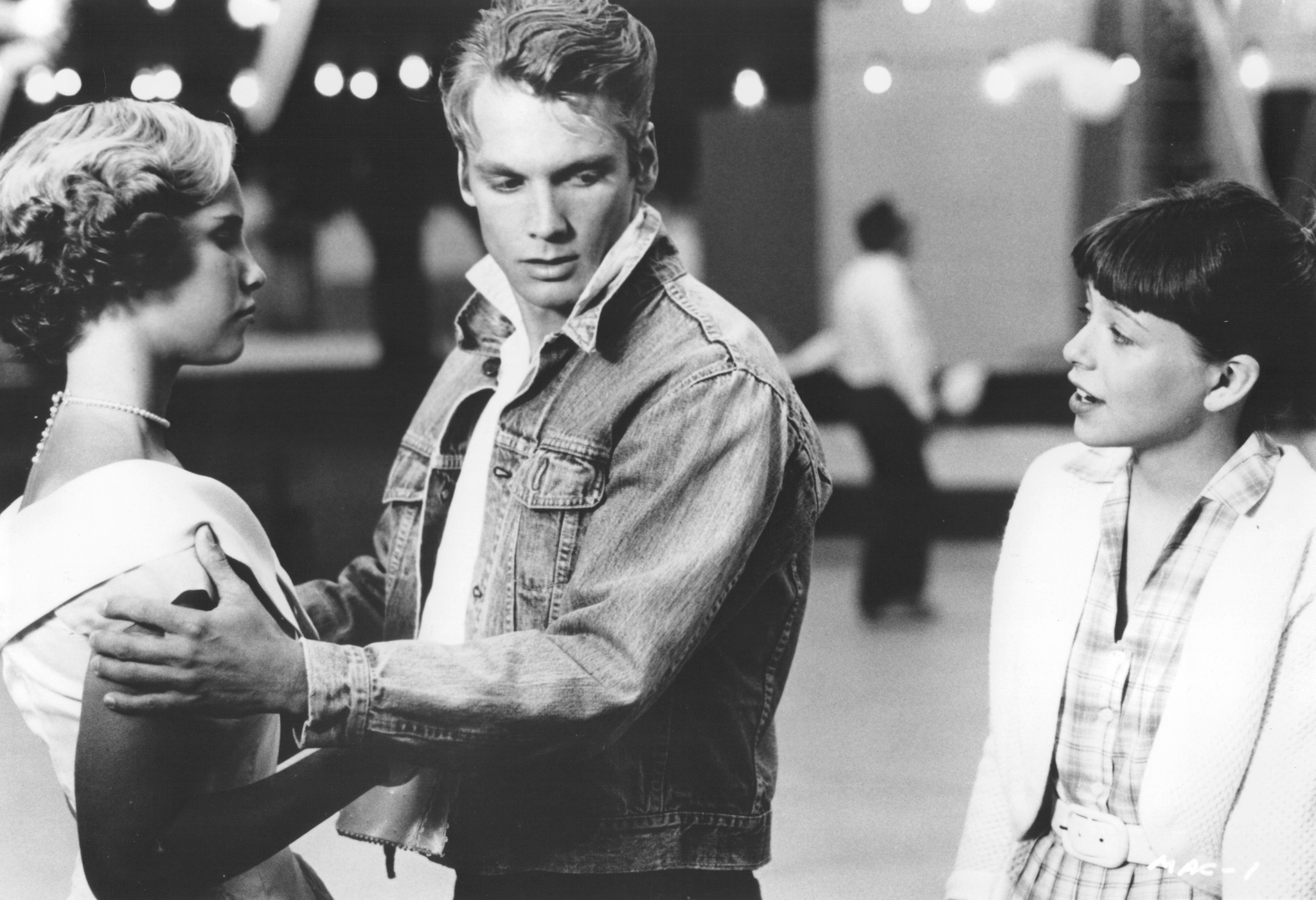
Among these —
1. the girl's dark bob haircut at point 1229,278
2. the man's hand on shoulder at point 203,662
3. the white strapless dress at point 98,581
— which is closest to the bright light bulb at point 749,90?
the girl's dark bob haircut at point 1229,278

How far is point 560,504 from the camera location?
164 centimetres

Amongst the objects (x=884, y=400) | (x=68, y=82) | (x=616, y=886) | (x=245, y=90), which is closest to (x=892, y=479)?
(x=884, y=400)

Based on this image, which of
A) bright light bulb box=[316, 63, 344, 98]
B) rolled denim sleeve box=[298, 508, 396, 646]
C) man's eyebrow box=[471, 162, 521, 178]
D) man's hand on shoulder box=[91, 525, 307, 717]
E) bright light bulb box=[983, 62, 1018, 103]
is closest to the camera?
man's hand on shoulder box=[91, 525, 307, 717]

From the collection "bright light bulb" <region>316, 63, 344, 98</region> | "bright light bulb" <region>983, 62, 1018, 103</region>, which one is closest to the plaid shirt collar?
"bright light bulb" <region>983, 62, 1018, 103</region>

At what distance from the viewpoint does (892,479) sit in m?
2.66

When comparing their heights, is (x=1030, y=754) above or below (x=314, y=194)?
below

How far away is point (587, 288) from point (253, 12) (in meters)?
0.92

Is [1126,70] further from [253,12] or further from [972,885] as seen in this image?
[253,12]

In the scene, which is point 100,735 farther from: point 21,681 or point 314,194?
point 314,194

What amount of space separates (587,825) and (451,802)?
0.65 feet

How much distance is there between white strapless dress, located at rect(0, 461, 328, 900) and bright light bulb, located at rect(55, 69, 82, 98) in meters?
0.74

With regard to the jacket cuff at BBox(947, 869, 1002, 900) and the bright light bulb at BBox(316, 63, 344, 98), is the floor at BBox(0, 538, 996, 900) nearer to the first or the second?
the jacket cuff at BBox(947, 869, 1002, 900)

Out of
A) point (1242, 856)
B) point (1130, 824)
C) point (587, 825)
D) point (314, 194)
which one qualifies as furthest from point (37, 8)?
point (1242, 856)

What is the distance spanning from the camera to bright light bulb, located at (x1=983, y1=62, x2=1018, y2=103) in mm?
2246
